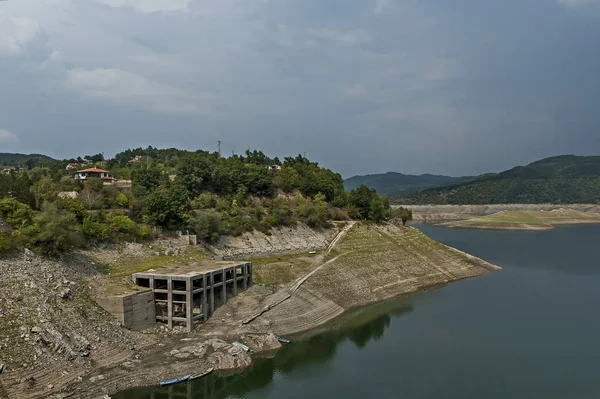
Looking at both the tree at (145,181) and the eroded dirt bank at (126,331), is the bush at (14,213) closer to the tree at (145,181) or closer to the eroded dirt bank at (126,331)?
the eroded dirt bank at (126,331)

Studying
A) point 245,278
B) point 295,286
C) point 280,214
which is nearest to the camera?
point 245,278

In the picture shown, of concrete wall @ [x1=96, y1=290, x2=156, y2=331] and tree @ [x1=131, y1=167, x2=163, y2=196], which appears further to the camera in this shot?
tree @ [x1=131, y1=167, x2=163, y2=196]

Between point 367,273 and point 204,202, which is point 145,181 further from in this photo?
point 367,273

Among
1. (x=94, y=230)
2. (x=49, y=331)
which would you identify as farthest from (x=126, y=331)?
(x=94, y=230)

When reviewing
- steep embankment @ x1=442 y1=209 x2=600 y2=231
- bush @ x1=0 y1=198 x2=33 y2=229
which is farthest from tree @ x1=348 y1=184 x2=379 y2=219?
steep embankment @ x1=442 y1=209 x2=600 y2=231

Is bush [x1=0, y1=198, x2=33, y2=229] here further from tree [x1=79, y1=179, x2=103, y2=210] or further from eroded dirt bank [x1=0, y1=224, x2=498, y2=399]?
tree [x1=79, y1=179, x2=103, y2=210]

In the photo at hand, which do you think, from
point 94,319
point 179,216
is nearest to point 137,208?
point 179,216
